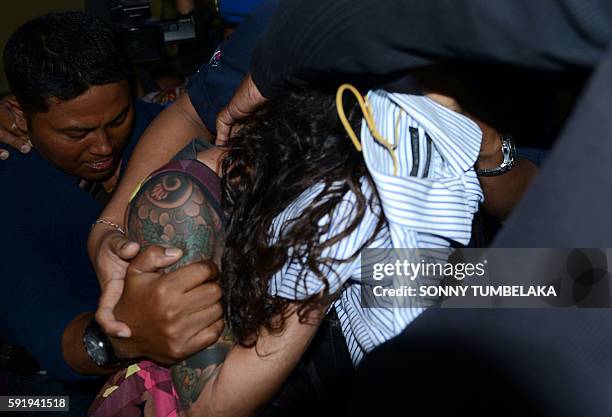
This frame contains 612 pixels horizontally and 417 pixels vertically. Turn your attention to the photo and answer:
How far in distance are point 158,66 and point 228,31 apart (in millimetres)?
1269

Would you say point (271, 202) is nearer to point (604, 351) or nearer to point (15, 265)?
point (604, 351)

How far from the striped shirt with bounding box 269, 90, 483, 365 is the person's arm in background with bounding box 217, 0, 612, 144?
80 millimetres

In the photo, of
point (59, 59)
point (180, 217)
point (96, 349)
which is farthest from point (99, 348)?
point (59, 59)

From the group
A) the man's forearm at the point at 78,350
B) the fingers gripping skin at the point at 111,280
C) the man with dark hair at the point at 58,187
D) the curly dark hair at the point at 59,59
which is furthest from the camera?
the curly dark hair at the point at 59,59

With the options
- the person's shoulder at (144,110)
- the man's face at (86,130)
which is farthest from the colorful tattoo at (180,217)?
the person's shoulder at (144,110)

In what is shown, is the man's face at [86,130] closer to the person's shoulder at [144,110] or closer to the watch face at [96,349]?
the person's shoulder at [144,110]

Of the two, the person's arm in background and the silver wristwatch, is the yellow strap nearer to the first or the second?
the person's arm in background

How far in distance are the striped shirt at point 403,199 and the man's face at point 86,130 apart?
2.95 ft

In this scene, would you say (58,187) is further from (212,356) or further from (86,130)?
(212,356)

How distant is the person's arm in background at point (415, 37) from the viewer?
1.86 ft

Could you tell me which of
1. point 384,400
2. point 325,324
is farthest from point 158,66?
point 384,400

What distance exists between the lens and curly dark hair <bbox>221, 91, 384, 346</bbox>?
94 centimetres

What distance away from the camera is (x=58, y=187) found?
176cm

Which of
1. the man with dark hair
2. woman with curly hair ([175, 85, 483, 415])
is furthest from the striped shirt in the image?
the man with dark hair
